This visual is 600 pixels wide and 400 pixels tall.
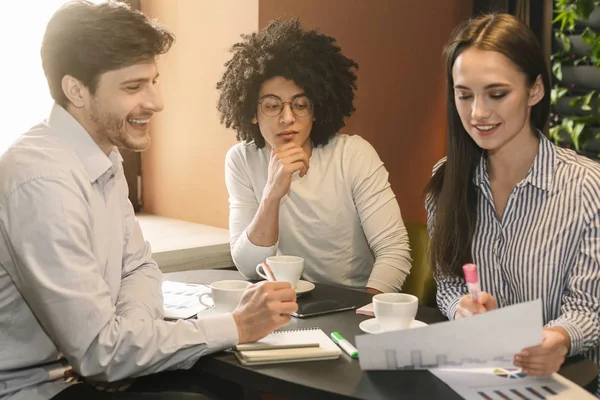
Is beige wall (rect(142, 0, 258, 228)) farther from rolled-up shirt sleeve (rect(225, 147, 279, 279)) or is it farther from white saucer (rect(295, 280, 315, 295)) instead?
white saucer (rect(295, 280, 315, 295))

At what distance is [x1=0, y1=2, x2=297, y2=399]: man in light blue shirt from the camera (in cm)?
127

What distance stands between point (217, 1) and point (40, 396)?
1.76m

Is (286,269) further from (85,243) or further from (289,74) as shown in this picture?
(289,74)

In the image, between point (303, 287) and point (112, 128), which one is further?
point (303, 287)

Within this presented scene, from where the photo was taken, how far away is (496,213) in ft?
5.33

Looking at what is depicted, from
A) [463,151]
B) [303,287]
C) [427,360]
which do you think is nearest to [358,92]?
[463,151]

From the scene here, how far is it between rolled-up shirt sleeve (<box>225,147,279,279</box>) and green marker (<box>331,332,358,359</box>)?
26.2 inches

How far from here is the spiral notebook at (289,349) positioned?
4.21 ft

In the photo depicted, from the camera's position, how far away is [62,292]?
49.5 inches

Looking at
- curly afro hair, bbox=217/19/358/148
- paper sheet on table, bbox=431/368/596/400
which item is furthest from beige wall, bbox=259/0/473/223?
paper sheet on table, bbox=431/368/596/400

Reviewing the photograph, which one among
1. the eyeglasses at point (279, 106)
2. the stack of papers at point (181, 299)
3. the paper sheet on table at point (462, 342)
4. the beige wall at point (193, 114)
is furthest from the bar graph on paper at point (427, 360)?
the beige wall at point (193, 114)

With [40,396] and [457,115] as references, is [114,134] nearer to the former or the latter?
[40,396]

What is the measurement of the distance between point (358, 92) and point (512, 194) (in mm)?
1507

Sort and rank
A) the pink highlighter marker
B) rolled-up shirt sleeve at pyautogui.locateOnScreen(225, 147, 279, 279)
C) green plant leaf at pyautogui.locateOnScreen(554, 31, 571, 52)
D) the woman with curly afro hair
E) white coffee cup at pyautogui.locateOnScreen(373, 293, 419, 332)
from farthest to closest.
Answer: green plant leaf at pyautogui.locateOnScreen(554, 31, 571, 52) < the woman with curly afro hair < rolled-up shirt sleeve at pyautogui.locateOnScreen(225, 147, 279, 279) < white coffee cup at pyautogui.locateOnScreen(373, 293, 419, 332) < the pink highlighter marker
